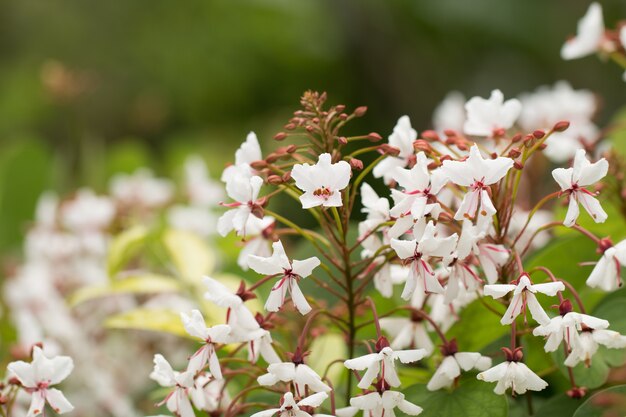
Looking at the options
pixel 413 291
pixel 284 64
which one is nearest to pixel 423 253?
pixel 413 291

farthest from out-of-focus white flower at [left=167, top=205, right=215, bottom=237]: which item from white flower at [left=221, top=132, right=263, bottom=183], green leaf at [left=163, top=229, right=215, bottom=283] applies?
white flower at [left=221, top=132, right=263, bottom=183]

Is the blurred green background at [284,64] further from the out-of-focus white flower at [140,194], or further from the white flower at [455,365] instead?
the white flower at [455,365]

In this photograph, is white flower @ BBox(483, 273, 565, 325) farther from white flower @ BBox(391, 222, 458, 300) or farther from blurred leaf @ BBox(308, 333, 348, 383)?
blurred leaf @ BBox(308, 333, 348, 383)

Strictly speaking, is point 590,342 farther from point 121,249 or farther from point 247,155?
point 121,249

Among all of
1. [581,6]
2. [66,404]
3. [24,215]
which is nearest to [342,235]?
[66,404]

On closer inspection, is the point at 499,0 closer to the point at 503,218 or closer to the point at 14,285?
the point at 14,285

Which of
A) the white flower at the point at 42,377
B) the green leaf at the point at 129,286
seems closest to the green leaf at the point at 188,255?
the green leaf at the point at 129,286
